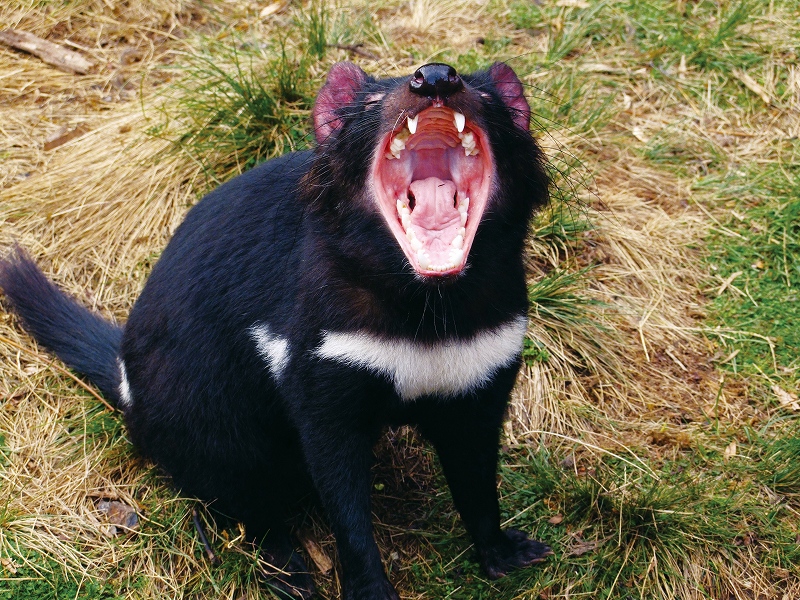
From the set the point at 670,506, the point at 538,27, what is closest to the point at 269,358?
the point at 670,506

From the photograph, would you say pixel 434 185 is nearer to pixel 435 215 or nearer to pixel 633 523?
pixel 435 215

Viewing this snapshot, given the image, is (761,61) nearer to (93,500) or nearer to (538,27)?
(538,27)

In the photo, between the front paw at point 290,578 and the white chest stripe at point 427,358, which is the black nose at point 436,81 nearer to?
the white chest stripe at point 427,358

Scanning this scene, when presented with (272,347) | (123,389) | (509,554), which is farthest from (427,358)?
A: (123,389)

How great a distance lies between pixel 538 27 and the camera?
491cm

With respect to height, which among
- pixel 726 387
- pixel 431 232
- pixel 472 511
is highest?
pixel 431 232

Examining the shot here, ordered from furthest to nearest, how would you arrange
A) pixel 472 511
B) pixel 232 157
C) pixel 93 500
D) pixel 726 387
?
pixel 232 157 < pixel 726 387 < pixel 93 500 < pixel 472 511

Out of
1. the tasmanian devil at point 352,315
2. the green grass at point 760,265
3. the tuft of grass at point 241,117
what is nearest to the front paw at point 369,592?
the tasmanian devil at point 352,315

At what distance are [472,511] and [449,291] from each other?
2.94 feet

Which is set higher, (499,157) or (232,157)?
(499,157)

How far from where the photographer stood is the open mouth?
2.20 m

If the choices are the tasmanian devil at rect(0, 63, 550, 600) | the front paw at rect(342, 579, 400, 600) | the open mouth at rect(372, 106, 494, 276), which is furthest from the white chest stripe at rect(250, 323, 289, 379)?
the front paw at rect(342, 579, 400, 600)

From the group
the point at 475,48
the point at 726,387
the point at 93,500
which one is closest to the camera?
the point at 93,500

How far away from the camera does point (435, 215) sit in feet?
7.51
